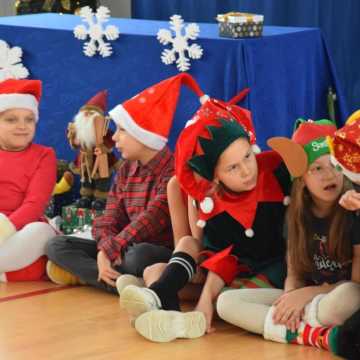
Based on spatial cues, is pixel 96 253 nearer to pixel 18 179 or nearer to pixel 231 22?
pixel 18 179

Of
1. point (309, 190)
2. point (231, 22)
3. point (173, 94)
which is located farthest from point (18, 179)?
point (309, 190)

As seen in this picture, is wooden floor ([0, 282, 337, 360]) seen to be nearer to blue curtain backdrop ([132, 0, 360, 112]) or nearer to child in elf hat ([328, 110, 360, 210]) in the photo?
child in elf hat ([328, 110, 360, 210])

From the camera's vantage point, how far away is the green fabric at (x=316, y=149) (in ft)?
8.21

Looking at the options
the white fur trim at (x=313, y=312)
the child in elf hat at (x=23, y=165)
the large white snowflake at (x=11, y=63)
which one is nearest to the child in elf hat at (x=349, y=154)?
the white fur trim at (x=313, y=312)

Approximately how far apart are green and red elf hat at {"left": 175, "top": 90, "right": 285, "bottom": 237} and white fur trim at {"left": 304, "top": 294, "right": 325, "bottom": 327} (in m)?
0.31

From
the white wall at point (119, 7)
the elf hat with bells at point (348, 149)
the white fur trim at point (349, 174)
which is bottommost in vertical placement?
the white fur trim at point (349, 174)

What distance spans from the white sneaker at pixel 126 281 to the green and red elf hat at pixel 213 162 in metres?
0.27

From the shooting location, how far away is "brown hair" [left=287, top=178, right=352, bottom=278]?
2467mm

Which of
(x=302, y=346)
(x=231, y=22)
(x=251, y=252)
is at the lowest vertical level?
(x=302, y=346)

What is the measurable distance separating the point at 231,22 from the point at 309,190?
2.60ft

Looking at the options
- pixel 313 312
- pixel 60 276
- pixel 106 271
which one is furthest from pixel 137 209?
pixel 313 312

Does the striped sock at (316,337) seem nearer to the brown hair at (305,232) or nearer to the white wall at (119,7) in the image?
the brown hair at (305,232)

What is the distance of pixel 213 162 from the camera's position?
2.62 meters

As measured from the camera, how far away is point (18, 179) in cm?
324
